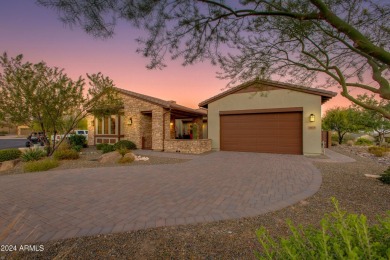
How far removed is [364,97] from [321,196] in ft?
71.1

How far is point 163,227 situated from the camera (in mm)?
3361

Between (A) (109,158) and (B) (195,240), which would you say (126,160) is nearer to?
(A) (109,158)

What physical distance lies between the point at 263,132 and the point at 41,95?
13396 mm

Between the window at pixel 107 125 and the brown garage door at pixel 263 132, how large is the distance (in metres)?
9.60

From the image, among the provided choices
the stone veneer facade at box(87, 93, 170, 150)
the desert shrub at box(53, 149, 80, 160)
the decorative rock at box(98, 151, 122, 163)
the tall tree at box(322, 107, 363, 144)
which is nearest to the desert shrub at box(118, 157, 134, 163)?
the decorative rock at box(98, 151, 122, 163)

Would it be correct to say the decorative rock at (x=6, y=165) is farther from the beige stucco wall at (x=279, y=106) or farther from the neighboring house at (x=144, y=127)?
the beige stucco wall at (x=279, y=106)

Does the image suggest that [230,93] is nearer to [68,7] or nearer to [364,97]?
[68,7]

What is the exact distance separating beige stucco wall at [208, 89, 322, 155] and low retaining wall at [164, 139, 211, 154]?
1.36 m

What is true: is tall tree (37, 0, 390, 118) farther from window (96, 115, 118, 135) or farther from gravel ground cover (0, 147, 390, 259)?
window (96, 115, 118, 135)

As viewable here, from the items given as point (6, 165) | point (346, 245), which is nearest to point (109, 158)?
point (6, 165)

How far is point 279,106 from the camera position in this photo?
12656 mm

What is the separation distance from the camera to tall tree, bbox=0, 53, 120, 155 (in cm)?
941

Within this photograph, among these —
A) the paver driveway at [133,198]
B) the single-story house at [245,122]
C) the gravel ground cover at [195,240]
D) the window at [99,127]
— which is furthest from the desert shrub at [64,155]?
the gravel ground cover at [195,240]

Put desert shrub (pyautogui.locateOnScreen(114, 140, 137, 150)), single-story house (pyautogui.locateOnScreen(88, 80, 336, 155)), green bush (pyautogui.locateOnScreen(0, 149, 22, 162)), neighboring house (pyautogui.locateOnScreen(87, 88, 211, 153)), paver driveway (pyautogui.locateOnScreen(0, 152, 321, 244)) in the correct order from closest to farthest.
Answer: paver driveway (pyautogui.locateOnScreen(0, 152, 321, 244)) < green bush (pyautogui.locateOnScreen(0, 149, 22, 162)) < single-story house (pyautogui.locateOnScreen(88, 80, 336, 155)) < neighboring house (pyautogui.locateOnScreen(87, 88, 211, 153)) < desert shrub (pyautogui.locateOnScreen(114, 140, 137, 150))
